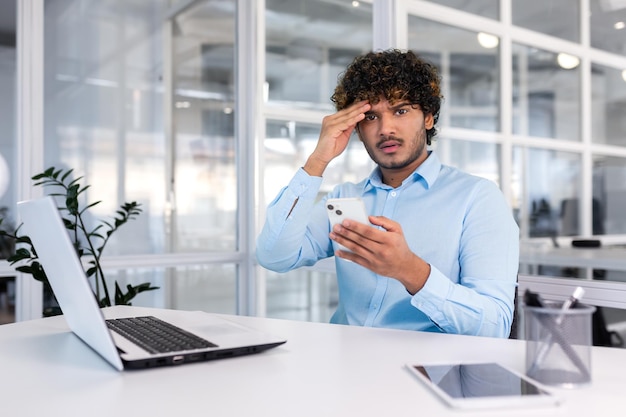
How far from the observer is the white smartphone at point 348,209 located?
1295 millimetres

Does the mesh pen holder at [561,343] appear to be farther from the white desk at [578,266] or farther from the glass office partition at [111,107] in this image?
the glass office partition at [111,107]

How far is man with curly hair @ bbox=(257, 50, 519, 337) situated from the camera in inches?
55.4

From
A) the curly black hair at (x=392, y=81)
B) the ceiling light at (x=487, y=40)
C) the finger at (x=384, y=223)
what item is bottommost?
the finger at (x=384, y=223)

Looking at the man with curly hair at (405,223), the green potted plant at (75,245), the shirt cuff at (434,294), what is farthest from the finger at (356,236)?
the green potted plant at (75,245)

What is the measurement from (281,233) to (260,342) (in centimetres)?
83

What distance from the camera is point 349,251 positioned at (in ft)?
4.59

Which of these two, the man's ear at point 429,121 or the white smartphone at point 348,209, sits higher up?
the man's ear at point 429,121

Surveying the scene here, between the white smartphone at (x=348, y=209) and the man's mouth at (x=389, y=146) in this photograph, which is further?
the man's mouth at (x=389, y=146)

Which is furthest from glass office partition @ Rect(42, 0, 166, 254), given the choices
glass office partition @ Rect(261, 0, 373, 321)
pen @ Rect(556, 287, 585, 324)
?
pen @ Rect(556, 287, 585, 324)

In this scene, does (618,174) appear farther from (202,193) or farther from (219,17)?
(219,17)

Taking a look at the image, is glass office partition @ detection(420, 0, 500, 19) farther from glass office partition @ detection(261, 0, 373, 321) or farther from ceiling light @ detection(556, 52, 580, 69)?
glass office partition @ detection(261, 0, 373, 321)

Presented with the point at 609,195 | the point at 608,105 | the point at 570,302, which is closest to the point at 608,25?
the point at 608,105

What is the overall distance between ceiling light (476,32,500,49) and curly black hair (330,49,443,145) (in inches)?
37.9

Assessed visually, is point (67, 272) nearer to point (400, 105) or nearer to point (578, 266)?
point (400, 105)
